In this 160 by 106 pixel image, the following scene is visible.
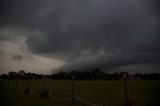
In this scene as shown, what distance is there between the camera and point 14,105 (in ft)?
41.4

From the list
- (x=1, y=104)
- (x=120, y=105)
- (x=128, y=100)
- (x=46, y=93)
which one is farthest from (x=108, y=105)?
(x=1, y=104)

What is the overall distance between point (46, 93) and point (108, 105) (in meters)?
6.35

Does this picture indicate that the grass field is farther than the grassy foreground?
Yes

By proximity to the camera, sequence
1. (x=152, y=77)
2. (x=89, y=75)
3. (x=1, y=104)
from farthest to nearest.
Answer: (x=89, y=75), (x=152, y=77), (x=1, y=104)

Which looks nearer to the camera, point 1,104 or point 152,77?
point 1,104

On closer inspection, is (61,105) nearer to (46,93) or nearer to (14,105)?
(14,105)

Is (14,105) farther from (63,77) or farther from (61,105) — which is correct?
(63,77)

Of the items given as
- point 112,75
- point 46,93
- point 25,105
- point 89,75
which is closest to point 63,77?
point 112,75

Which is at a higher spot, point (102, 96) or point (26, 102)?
point (26, 102)

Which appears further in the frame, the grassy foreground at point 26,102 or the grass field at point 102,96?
the grass field at point 102,96

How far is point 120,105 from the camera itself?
54.9 ft

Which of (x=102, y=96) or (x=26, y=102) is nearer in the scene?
(x=26, y=102)

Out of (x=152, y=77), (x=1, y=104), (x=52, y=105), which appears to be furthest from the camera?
(x=152, y=77)

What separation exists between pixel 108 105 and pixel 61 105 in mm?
4065
